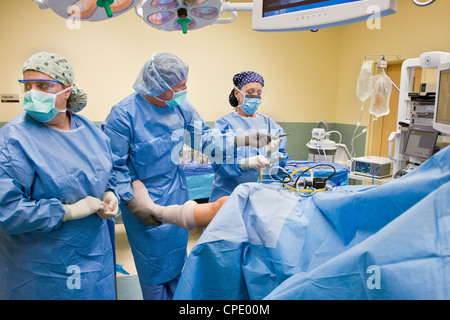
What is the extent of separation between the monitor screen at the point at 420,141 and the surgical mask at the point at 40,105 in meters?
2.16

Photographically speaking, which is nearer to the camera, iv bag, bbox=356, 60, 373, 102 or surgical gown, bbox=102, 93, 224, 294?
surgical gown, bbox=102, 93, 224, 294

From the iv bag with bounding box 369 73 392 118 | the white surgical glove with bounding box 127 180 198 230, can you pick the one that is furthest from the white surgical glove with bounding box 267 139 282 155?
the iv bag with bounding box 369 73 392 118

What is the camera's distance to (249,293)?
0.92 m

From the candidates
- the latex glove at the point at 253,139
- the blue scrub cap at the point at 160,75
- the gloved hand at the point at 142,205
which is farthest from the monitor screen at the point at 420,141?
the gloved hand at the point at 142,205

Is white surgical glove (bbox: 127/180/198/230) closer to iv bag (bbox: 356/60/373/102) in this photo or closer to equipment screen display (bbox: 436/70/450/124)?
equipment screen display (bbox: 436/70/450/124)

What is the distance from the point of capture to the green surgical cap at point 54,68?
1214mm

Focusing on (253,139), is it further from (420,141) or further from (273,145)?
(420,141)

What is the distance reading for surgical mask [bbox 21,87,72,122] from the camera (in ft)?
3.87

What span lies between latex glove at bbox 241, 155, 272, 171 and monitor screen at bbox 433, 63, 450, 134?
97 cm

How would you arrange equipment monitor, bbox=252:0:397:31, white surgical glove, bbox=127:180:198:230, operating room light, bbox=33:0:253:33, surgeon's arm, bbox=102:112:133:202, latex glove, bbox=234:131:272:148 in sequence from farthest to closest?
latex glove, bbox=234:131:272:148 → surgeon's arm, bbox=102:112:133:202 → white surgical glove, bbox=127:180:198:230 → operating room light, bbox=33:0:253:33 → equipment monitor, bbox=252:0:397:31

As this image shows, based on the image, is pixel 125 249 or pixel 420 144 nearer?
pixel 420 144

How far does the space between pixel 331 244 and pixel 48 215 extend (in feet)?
3.07

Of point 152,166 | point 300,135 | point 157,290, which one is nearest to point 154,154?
point 152,166

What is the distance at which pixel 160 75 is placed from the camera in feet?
5.48
